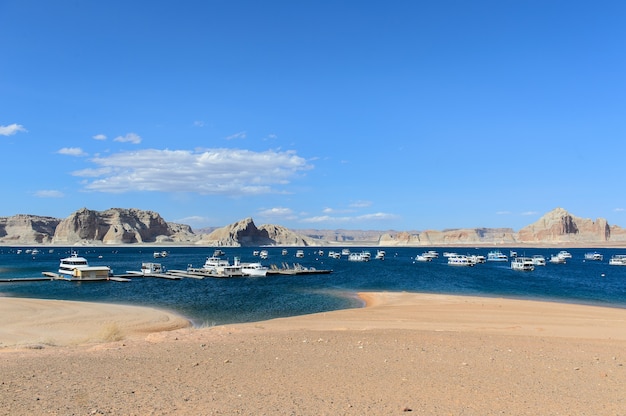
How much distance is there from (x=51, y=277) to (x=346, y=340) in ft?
200

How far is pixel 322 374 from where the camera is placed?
39.9 ft

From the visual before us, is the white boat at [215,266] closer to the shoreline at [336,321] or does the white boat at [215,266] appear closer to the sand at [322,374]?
the shoreline at [336,321]

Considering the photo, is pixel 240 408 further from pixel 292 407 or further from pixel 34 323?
pixel 34 323

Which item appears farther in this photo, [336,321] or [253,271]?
[253,271]

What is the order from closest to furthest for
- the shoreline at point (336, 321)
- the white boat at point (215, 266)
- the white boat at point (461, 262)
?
the shoreline at point (336, 321) < the white boat at point (215, 266) < the white boat at point (461, 262)

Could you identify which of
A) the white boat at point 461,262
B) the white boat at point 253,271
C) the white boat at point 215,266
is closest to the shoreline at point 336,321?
the white boat at point 253,271

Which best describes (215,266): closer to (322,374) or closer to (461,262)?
(461,262)

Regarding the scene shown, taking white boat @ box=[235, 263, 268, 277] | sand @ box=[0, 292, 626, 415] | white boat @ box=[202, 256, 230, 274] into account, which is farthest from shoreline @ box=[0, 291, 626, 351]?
white boat @ box=[202, 256, 230, 274]

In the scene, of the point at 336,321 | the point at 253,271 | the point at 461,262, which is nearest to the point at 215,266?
the point at 253,271

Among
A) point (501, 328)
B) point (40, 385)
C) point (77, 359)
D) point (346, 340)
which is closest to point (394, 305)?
point (501, 328)

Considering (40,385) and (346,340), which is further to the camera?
(346,340)

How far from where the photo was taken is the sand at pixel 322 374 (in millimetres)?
9523

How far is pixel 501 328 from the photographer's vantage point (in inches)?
929

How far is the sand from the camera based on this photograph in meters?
9.52
